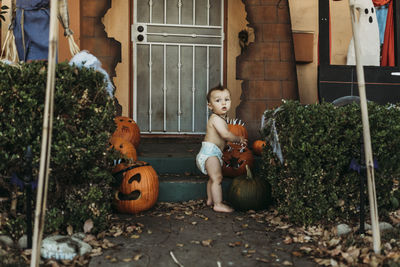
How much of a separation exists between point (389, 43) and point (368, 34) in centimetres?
50

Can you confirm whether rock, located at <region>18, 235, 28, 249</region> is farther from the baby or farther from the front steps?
the baby

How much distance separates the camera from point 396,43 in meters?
6.72

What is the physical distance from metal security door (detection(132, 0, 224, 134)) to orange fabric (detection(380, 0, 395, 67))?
2.98 metres

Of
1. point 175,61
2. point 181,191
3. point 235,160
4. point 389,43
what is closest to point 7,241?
point 181,191

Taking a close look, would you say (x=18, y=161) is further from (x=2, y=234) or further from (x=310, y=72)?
(x=310, y=72)

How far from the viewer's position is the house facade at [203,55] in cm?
647

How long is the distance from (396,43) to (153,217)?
554 centimetres

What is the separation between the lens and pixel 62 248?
2.83 m

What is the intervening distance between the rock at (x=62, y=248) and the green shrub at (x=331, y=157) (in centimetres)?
194

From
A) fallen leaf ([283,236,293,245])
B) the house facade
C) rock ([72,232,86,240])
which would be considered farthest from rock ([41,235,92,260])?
the house facade

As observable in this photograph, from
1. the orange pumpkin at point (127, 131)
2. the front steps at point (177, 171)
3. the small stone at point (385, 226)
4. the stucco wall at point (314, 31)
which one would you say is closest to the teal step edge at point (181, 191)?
the front steps at point (177, 171)

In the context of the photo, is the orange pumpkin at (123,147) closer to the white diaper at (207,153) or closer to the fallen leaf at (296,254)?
the white diaper at (207,153)

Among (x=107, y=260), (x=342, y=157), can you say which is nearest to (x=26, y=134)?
(x=107, y=260)

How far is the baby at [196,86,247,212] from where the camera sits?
4.14 meters
